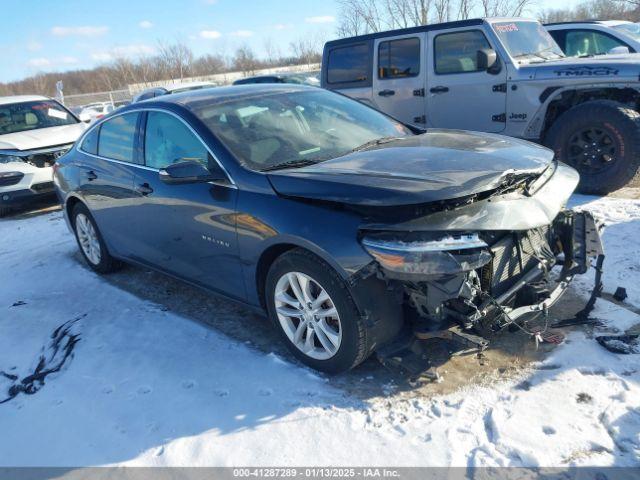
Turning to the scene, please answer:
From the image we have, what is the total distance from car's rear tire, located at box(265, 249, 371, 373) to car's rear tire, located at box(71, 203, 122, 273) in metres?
2.59

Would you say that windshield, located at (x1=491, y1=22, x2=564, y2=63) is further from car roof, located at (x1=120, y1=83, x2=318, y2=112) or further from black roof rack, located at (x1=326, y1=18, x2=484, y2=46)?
car roof, located at (x1=120, y1=83, x2=318, y2=112)

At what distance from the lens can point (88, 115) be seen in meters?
10.5

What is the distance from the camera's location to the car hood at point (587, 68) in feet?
18.9

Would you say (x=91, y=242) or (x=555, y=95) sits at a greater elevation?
(x=555, y=95)

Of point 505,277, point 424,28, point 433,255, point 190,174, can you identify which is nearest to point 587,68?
point 424,28

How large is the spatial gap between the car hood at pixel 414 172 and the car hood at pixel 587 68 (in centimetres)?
306

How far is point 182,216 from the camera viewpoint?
3.76 meters

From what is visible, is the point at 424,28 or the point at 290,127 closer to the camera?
the point at 290,127

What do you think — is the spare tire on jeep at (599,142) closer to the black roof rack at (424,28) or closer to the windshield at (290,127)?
the black roof rack at (424,28)

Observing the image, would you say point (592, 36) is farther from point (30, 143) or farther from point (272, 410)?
point (30, 143)

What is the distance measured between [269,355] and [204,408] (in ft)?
1.94

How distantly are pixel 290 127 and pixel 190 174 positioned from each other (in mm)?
870

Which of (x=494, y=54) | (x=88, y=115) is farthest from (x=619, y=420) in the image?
(x=88, y=115)

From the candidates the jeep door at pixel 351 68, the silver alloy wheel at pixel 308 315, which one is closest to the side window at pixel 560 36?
the jeep door at pixel 351 68
